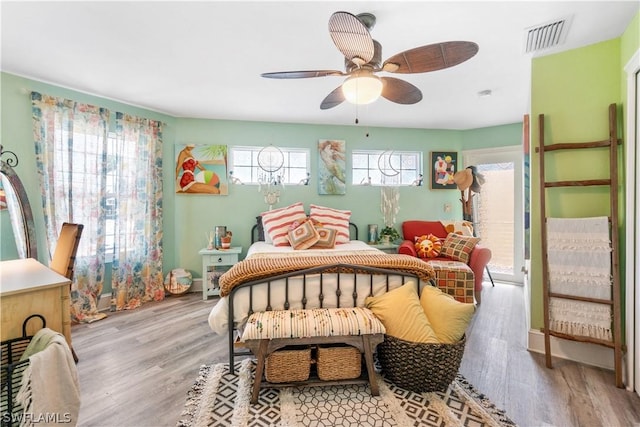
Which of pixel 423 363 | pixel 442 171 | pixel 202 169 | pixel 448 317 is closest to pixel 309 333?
pixel 423 363

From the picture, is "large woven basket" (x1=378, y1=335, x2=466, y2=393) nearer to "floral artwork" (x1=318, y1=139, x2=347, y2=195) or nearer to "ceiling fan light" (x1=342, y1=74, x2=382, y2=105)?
"ceiling fan light" (x1=342, y1=74, x2=382, y2=105)

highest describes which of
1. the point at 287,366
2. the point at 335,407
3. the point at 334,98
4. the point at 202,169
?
the point at 334,98

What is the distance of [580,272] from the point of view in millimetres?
2062

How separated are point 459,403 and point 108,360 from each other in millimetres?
2533

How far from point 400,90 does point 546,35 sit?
1108mm

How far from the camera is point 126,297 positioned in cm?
330

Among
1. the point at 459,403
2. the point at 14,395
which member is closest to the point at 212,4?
the point at 14,395

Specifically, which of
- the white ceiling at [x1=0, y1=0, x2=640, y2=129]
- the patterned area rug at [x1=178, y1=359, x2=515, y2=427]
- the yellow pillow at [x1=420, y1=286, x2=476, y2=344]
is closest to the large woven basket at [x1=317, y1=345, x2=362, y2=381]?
the patterned area rug at [x1=178, y1=359, x2=515, y2=427]

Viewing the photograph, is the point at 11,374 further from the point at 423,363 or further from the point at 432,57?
the point at 432,57

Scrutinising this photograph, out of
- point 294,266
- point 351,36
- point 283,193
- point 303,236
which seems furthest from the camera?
point 283,193

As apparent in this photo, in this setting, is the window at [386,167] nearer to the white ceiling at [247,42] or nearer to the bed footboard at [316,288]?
the white ceiling at [247,42]

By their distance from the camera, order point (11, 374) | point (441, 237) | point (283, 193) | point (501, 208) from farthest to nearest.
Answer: point (501, 208)
point (283, 193)
point (441, 237)
point (11, 374)

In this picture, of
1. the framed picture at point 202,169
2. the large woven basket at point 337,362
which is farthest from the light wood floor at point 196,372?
the framed picture at point 202,169

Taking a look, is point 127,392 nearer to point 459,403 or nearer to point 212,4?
point 459,403
